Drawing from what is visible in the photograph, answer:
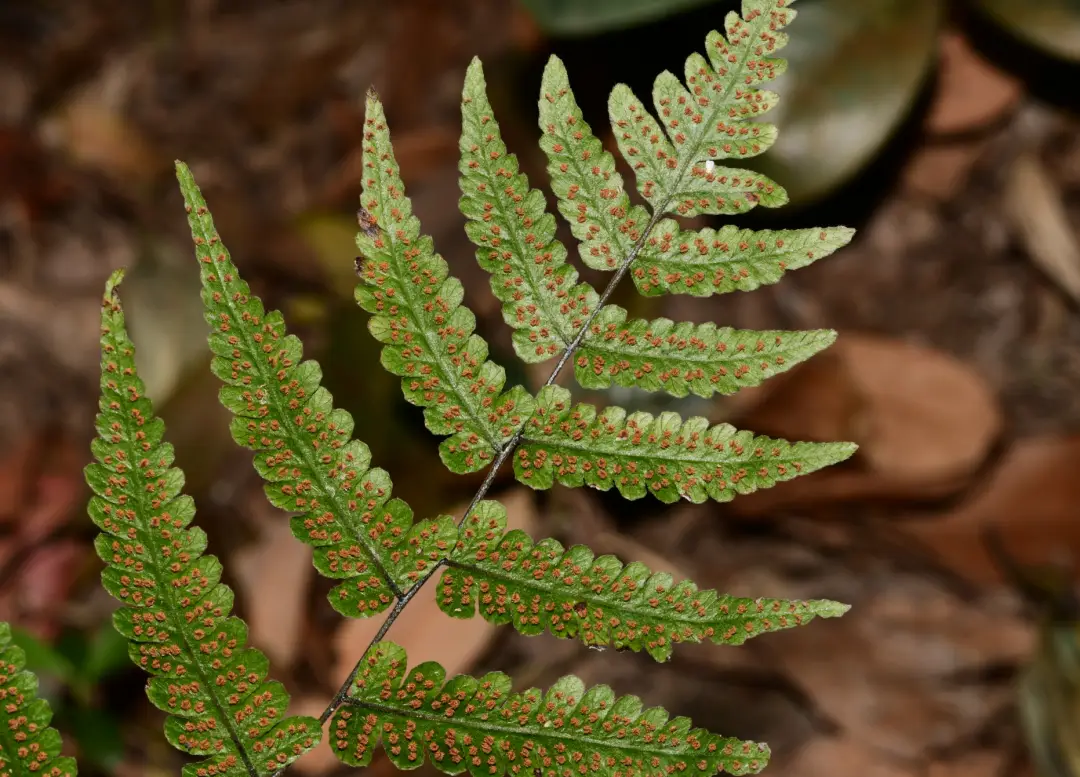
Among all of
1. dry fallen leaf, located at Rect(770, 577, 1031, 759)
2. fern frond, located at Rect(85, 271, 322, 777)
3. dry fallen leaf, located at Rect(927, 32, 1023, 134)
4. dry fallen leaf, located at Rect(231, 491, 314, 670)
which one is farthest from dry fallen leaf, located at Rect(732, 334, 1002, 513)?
fern frond, located at Rect(85, 271, 322, 777)

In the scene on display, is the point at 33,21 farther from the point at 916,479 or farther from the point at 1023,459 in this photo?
the point at 1023,459

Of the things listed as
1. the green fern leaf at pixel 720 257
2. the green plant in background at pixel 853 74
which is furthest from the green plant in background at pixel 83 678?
the green plant in background at pixel 853 74

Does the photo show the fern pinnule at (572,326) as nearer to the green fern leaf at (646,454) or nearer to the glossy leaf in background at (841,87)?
the green fern leaf at (646,454)

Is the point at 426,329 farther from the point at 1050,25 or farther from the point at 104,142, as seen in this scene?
the point at 104,142

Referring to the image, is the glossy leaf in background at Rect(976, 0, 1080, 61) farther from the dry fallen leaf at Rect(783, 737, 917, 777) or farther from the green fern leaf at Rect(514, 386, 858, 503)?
the green fern leaf at Rect(514, 386, 858, 503)

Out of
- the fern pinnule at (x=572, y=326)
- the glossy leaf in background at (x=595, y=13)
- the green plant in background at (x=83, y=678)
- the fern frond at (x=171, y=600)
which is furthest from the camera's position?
the glossy leaf in background at (x=595, y=13)

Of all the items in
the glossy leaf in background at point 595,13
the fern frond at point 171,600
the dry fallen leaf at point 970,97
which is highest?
the dry fallen leaf at point 970,97

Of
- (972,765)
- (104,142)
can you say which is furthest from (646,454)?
(104,142)
